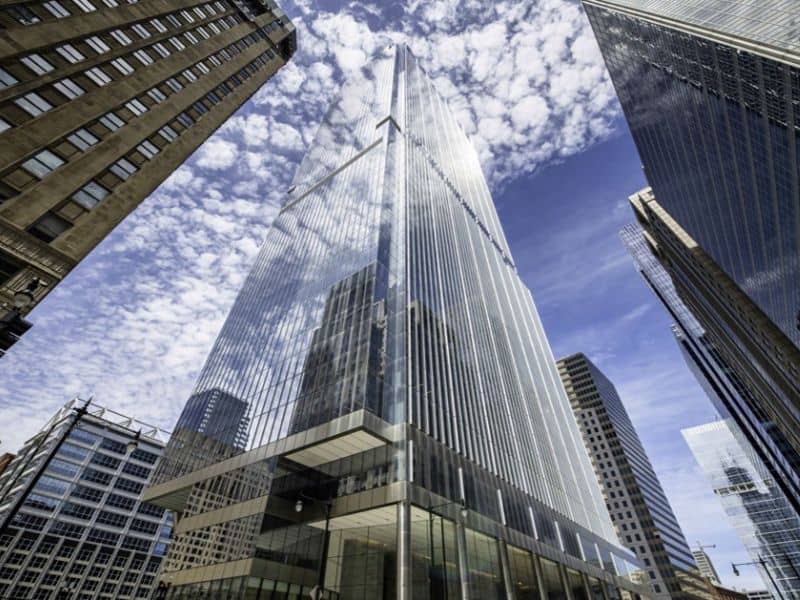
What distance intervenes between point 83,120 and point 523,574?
160ft

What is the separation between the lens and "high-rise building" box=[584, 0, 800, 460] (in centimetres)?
3841

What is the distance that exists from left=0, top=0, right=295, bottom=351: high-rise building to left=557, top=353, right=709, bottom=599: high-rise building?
12948 centimetres

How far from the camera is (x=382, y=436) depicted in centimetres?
3028

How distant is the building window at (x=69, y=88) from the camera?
24.3 metres

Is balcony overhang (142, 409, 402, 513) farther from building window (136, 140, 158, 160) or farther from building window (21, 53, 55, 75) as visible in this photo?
building window (21, 53, 55, 75)

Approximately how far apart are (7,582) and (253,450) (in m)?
81.8

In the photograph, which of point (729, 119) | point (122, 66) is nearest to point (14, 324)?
point (122, 66)

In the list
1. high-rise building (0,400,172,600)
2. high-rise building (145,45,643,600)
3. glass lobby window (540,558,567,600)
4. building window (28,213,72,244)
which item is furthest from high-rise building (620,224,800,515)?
high-rise building (0,400,172,600)

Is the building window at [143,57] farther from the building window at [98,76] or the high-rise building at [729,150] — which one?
the high-rise building at [729,150]

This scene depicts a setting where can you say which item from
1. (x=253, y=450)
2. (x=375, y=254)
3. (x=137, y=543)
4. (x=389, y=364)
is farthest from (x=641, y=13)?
(x=137, y=543)

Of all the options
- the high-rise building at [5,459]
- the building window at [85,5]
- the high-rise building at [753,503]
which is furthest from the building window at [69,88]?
the high-rise building at [5,459]

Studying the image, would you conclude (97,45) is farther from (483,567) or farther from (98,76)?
(483,567)

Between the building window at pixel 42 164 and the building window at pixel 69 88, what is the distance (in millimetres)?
4742

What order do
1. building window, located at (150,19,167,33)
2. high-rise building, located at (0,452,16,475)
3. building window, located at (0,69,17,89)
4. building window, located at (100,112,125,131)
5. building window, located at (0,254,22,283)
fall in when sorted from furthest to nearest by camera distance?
1. high-rise building, located at (0,452,16,475)
2. building window, located at (150,19,167,33)
3. building window, located at (100,112,125,131)
4. building window, located at (0,69,17,89)
5. building window, located at (0,254,22,283)
